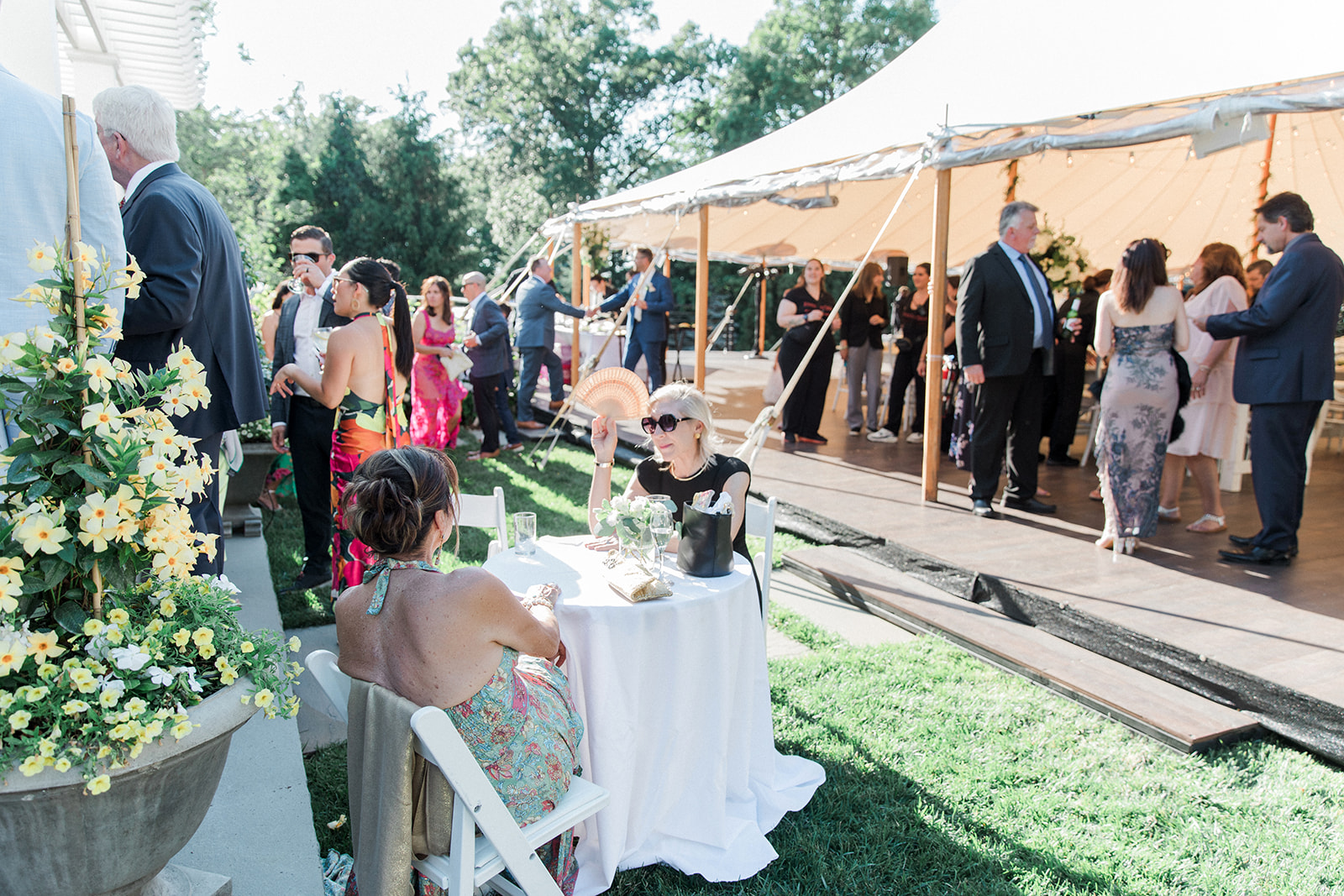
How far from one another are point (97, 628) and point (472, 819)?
0.83 m

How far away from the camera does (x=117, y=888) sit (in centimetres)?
161

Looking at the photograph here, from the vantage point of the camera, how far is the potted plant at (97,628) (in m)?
1.44

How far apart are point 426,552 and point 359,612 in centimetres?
20

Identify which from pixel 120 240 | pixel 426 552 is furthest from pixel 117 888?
pixel 120 240

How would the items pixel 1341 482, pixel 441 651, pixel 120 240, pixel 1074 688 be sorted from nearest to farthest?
pixel 441 651 → pixel 120 240 → pixel 1074 688 → pixel 1341 482

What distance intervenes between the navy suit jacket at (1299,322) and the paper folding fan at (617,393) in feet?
10.9

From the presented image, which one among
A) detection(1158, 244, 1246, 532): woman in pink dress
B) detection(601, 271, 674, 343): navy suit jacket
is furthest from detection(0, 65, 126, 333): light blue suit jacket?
detection(601, 271, 674, 343): navy suit jacket

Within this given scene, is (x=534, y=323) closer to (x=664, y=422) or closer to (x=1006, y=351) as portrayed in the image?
(x=1006, y=351)

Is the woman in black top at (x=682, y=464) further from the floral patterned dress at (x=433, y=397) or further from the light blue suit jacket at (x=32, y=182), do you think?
the floral patterned dress at (x=433, y=397)

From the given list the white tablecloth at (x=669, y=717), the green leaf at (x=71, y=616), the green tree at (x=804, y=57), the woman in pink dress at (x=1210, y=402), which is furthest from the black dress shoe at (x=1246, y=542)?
the green tree at (x=804, y=57)

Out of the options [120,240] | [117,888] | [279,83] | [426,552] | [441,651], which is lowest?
[117,888]

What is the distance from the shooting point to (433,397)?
26.8 ft

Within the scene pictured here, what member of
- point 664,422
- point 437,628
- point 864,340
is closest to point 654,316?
point 864,340

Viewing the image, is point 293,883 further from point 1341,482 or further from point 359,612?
point 1341,482
